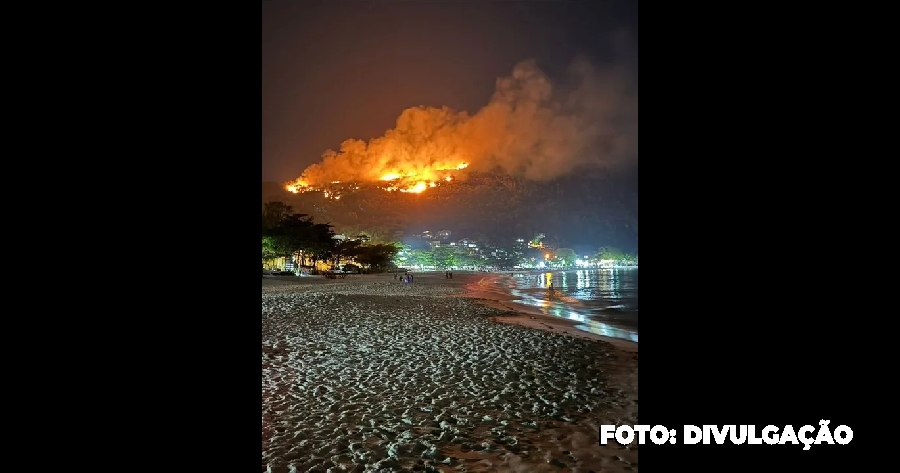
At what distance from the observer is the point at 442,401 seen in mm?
6418

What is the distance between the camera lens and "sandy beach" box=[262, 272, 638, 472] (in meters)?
4.64

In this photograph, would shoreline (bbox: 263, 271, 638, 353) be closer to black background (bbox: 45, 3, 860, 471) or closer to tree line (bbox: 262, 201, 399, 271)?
black background (bbox: 45, 3, 860, 471)

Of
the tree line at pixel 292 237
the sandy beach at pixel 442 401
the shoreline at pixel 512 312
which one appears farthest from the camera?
the tree line at pixel 292 237

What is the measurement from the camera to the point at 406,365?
864 centimetres

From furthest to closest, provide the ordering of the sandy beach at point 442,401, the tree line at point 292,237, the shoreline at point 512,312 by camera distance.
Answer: the tree line at point 292,237, the shoreline at point 512,312, the sandy beach at point 442,401

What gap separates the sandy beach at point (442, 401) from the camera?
15.2ft

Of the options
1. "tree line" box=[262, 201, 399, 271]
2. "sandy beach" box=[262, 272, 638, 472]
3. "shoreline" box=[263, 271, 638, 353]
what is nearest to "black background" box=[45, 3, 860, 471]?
"sandy beach" box=[262, 272, 638, 472]
